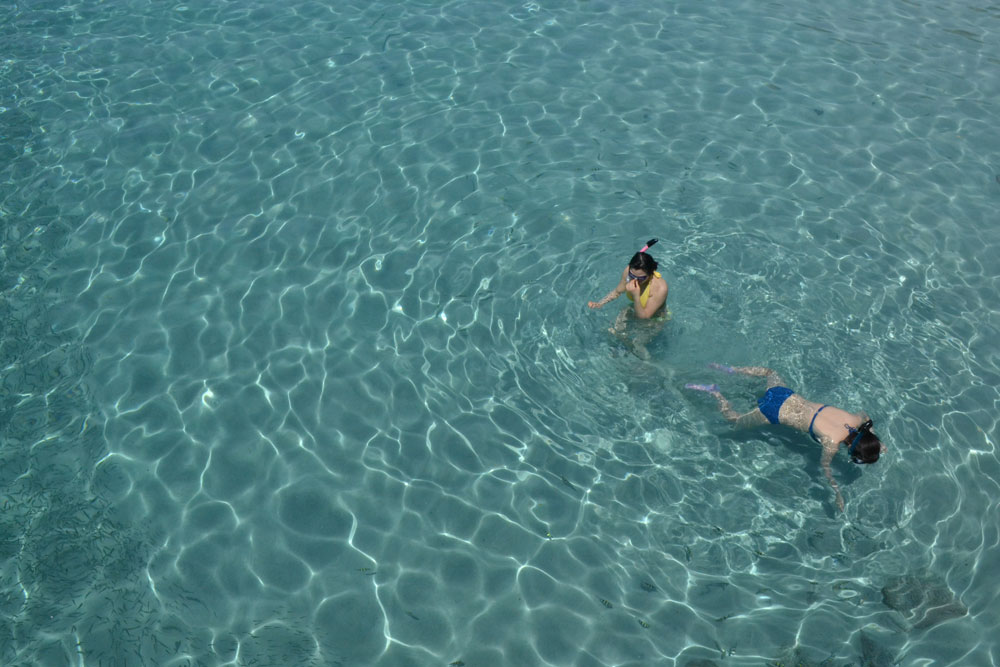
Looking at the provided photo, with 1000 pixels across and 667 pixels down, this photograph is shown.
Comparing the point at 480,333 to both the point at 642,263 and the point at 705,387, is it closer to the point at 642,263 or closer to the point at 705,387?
the point at 642,263

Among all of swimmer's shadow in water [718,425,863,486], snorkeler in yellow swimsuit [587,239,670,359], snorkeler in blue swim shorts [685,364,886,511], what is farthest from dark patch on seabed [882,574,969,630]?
snorkeler in yellow swimsuit [587,239,670,359]

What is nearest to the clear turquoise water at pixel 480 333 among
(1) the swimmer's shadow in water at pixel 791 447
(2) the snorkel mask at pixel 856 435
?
(1) the swimmer's shadow in water at pixel 791 447

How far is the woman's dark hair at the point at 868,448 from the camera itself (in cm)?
706

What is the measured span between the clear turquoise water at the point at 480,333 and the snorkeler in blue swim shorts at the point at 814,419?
210mm

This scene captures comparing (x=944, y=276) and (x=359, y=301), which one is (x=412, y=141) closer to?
(x=359, y=301)

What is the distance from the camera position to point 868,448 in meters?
7.07

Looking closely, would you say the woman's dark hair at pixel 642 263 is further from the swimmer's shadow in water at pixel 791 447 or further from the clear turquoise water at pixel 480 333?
the swimmer's shadow in water at pixel 791 447

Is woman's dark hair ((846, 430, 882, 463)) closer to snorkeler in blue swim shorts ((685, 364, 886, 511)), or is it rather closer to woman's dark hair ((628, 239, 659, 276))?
snorkeler in blue swim shorts ((685, 364, 886, 511))

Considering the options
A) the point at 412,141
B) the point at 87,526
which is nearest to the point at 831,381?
the point at 412,141

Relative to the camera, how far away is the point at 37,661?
6285 millimetres

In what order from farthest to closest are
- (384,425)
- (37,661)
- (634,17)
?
(634,17) < (384,425) < (37,661)

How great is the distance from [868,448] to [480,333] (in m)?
4.10

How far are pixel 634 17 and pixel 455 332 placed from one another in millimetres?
7984

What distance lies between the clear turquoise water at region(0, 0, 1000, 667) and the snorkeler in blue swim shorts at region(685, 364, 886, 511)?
210 millimetres
